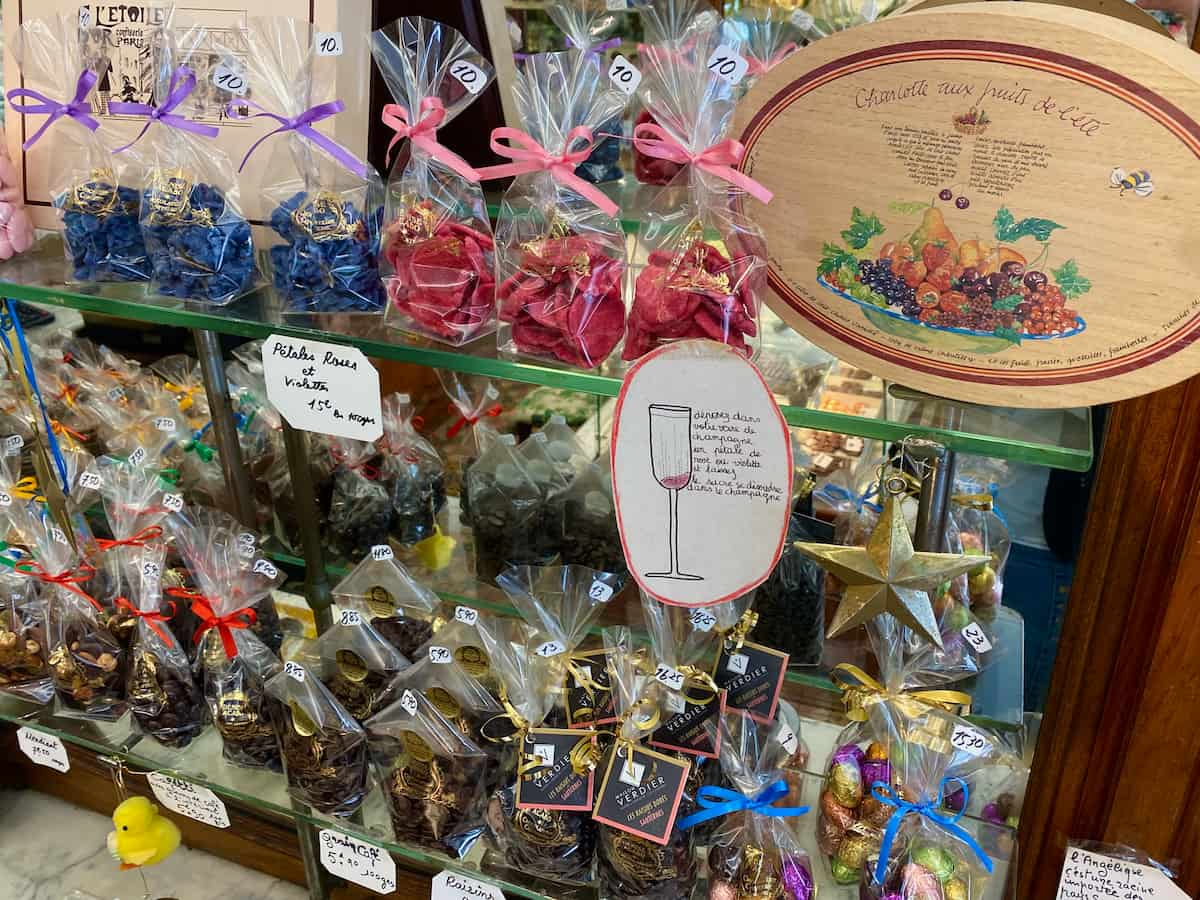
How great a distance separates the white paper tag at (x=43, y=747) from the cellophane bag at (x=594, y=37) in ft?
4.32

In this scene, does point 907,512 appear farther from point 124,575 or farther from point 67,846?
point 67,846

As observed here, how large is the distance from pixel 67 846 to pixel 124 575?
33.5 inches

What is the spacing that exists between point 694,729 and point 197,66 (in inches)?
39.0

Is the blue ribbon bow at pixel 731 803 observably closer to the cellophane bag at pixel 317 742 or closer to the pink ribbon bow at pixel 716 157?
the cellophane bag at pixel 317 742

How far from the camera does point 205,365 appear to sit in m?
1.39

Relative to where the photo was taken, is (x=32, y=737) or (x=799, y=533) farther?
(x=32, y=737)

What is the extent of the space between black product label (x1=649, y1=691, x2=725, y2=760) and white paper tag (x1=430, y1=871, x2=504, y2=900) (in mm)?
367

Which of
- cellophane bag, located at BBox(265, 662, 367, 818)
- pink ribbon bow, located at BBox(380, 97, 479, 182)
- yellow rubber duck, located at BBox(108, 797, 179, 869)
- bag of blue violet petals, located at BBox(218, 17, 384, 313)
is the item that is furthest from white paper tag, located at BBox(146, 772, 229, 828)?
pink ribbon bow, located at BBox(380, 97, 479, 182)

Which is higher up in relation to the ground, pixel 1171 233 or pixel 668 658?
pixel 1171 233

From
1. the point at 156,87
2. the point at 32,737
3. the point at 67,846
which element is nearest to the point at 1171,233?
the point at 156,87

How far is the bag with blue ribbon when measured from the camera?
1174 mm

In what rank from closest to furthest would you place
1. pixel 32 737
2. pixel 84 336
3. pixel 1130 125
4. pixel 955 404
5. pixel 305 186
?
pixel 1130 125
pixel 955 404
pixel 305 186
pixel 32 737
pixel 84 336

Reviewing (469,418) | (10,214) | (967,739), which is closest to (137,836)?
(469,418)

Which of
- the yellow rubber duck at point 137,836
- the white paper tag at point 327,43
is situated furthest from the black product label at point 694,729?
the yellow rubber duck at point 137,836
